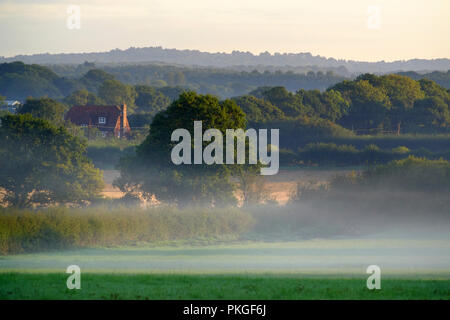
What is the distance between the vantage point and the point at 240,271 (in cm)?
2286

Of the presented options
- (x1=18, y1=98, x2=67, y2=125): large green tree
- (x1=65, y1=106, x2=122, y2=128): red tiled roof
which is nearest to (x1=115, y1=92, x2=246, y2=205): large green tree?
(x1=18, y1=98, x2=67, y2=125): large green tree

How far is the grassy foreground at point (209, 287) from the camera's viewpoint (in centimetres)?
1714

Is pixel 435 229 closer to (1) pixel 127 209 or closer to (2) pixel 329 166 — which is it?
(1) pixel 127 209

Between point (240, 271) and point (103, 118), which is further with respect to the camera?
point (103, 118)

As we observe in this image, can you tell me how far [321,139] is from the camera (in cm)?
8788

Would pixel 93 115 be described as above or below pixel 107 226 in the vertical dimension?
above

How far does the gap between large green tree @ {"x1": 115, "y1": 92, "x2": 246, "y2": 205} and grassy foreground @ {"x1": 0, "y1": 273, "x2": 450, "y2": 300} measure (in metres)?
19.5

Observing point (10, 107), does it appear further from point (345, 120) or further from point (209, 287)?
point (209, 287)

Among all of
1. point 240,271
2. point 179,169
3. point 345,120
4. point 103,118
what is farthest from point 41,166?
point 103,118

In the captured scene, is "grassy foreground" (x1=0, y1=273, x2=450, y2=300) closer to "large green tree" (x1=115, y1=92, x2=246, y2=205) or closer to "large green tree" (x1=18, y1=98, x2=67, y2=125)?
"large green tree" (x1=115, y1=92, x2=246, y2=205)

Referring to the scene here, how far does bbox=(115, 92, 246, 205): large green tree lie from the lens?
131 ft

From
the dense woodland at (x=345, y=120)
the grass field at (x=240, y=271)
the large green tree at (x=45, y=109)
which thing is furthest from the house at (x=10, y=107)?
the grass field at (x=240, y=271)

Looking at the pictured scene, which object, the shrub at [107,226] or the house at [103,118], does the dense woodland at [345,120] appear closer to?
the house at [103,118]

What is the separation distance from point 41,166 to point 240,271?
74.2 ft
